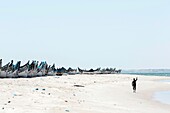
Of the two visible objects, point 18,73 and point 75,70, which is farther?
point 75,70

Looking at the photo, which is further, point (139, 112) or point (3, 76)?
point (3, 76)

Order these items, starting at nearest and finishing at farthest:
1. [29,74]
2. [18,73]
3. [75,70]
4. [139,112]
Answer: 1. [139,112]
2. [18,73]
3. [29,74]
4. [75,70]

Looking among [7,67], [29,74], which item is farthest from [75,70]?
[7,67]

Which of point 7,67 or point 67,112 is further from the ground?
point 7,67

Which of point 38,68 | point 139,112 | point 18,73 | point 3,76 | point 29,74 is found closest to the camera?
point 139,112

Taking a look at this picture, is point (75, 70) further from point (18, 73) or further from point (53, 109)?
point (53, 109)

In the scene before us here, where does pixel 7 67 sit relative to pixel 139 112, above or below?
above

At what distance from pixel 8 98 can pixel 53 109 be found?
3624mm

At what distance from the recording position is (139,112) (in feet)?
59.3

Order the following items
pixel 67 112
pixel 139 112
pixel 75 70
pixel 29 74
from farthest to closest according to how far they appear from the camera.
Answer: pixel 75 70 < pixel 29 74 < pixel 139 112 < pixel 67 112

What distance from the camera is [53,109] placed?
51.6ft

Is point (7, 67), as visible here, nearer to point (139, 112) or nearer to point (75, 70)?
point (139, 112)

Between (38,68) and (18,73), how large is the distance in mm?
16698

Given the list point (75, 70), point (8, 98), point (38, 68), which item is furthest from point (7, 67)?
point (75, 70)
